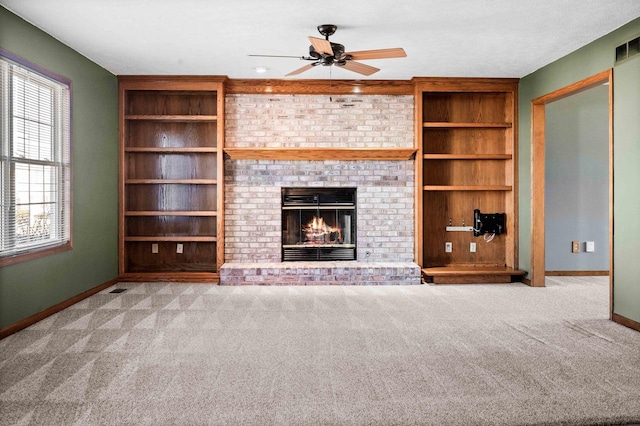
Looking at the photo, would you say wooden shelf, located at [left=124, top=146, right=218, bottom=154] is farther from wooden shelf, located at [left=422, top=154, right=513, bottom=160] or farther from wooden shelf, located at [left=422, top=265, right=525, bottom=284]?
wooden shelf, located at [left=422, top=265, right=525, bottom=284]

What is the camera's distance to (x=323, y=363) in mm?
2758

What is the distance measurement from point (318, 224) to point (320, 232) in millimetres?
110

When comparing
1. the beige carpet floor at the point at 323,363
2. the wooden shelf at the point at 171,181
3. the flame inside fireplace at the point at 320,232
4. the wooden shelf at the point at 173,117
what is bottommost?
the beige carpet floor at the point at 323,363

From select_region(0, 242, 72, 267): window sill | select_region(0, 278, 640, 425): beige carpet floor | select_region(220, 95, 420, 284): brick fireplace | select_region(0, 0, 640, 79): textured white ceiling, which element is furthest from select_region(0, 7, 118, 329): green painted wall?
select_region(220, 95, 420, 284): brick fireplace

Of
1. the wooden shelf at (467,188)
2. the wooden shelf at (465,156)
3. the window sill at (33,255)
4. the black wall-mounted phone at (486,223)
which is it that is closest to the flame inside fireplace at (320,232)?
the wooden shelf at (467,188)

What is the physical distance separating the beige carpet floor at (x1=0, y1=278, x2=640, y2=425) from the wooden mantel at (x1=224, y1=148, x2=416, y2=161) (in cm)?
187

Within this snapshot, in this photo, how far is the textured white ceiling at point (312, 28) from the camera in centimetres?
335

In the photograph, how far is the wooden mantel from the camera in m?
5.31

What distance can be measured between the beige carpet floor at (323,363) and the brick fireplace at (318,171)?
4.15ft

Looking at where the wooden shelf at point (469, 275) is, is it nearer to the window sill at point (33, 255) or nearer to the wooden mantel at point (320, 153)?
the wooden mantel at point (320, 153)

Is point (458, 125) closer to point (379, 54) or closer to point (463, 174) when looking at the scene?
point (463, 174)

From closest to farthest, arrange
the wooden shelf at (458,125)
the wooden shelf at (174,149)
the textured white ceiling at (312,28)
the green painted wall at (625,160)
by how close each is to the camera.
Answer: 1. the textured white ceiling at (312,28)
2. the green painted wall at (625,160)
3. the wooden shelf at (174,149)
4. the wooden shelf at (458,125)

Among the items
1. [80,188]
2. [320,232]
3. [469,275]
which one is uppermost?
[80,188]

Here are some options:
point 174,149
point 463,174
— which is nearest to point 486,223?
point 463,174
